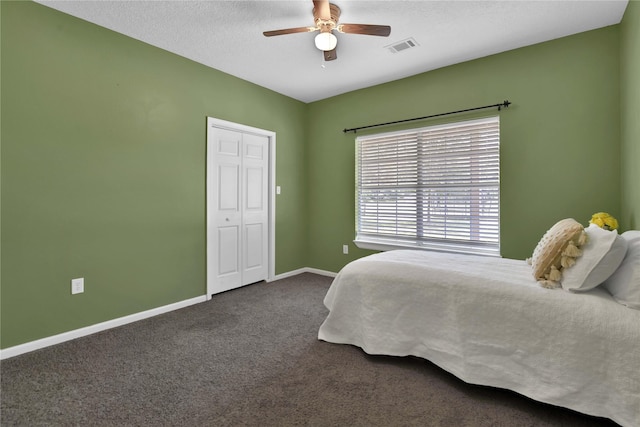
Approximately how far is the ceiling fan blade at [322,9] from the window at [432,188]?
1.88m

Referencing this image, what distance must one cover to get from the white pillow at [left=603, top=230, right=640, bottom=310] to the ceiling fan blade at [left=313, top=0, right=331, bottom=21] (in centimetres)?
233

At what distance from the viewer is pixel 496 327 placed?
1.74 meters

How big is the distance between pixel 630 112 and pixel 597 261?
1552 mm

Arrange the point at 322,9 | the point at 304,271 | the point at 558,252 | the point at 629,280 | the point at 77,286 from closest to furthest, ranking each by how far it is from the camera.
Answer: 1. the point at 629,280
2. the point at 558,252
3. the point at 322,9
4. the point at 77,286
5. the point at 304,271

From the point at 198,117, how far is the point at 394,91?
92.9 inches

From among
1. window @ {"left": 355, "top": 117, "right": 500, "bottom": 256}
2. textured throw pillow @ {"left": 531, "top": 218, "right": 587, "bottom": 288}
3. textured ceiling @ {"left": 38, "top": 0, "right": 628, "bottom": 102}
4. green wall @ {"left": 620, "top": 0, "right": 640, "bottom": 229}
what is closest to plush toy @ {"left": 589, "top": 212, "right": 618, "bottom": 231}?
green wall @ {"left": 620, "top": 0, "right": 640, "bottom": 229}

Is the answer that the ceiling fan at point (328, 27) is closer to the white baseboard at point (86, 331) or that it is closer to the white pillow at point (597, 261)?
the white pillow at point (597, 261)

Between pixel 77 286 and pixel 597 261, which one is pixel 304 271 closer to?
pixel 77 286

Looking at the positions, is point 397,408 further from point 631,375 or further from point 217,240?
point 217,240

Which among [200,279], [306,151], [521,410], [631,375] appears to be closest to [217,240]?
[200,279]

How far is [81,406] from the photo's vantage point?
169 cm

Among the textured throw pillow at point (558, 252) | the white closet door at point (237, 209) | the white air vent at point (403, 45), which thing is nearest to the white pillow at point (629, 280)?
the textured throw pillow at point (558, 252)

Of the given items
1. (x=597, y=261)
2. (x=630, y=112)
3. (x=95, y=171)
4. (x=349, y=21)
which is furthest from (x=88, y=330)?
(x=630, y=112)

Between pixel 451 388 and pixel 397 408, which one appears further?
pixel 451 388
